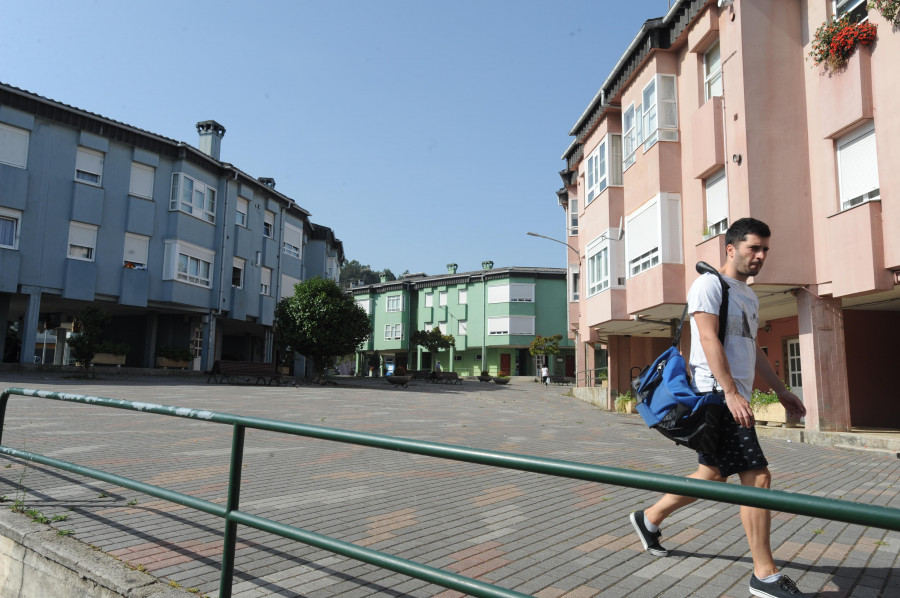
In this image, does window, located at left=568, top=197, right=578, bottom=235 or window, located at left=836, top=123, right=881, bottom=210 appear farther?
window, located at left=568, top=197, right=578, bottom=235

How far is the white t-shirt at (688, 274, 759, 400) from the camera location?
3492mm

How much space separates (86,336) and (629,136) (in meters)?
19.8

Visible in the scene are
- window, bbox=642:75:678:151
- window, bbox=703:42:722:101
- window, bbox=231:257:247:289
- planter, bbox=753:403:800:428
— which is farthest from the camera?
window, bbox=231:257:247:289

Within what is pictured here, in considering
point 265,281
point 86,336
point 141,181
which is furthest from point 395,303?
point 86,336

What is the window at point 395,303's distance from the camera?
66.7 metres

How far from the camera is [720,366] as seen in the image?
10.9ft

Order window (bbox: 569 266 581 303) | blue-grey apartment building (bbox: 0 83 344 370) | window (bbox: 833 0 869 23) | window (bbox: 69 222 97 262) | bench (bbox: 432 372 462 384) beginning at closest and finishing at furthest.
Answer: window (bbox: 833 0 869 23)
blue-grey apartment building (bbox: 0 83 344 370)
window (bbox: 69 222 97 262)
window (bbox: 569 266 581 303)
bench (bbox: 432 372 462 384)

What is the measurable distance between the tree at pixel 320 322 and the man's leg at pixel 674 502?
1070 inches

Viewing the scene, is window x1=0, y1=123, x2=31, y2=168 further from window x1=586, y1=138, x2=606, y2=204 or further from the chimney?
window x1=586, y1=138, x2=606, y2=204

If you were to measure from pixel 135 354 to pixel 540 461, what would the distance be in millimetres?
34020

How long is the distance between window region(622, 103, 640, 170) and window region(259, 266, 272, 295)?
2430cm

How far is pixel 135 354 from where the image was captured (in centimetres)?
3194

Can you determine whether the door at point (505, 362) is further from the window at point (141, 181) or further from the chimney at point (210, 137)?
the window at point (141, 181)

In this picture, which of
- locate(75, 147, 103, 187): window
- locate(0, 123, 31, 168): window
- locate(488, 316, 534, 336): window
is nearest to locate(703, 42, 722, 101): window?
locate(75, 147, 103, 187): window
